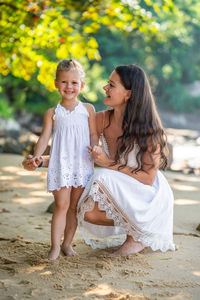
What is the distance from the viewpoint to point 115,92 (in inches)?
114

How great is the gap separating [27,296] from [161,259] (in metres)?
1.03

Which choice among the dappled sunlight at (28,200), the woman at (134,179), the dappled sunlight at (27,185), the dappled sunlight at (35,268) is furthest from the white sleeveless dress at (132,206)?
the dappled sunlight at (27,185)

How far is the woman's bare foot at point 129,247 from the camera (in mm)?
2887

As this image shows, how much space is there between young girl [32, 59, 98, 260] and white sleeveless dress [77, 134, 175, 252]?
0.35 ft

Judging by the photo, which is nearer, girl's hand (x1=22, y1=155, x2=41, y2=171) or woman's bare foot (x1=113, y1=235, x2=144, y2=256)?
girl's hand (x1=22, y1=155, x2=41, y2=171)

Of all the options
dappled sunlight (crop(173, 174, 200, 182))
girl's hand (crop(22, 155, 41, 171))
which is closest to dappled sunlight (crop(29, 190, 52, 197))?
dappled sunlight (crop(173, 174, 200, 182))

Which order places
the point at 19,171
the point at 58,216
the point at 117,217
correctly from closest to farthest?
the point at 58,216, the point at 117,217, the point at 19,171

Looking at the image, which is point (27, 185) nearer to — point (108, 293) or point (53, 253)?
point (53, 253)

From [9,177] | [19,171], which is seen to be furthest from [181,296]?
[19,171]

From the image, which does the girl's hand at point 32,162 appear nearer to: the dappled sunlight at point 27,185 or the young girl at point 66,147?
the young girl at point 66,147

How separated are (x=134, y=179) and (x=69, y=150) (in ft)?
1.58

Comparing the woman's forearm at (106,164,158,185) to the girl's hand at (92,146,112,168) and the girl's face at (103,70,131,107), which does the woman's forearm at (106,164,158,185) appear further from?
the girl's face at (103,70,131,107)

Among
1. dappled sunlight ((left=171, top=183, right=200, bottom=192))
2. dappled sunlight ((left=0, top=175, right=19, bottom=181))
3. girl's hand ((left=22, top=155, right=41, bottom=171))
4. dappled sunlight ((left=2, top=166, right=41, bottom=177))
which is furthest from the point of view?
dappled sunlight ((left=2, top=166, right=41, bottom=177))

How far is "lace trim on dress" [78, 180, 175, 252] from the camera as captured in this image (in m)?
2.72
